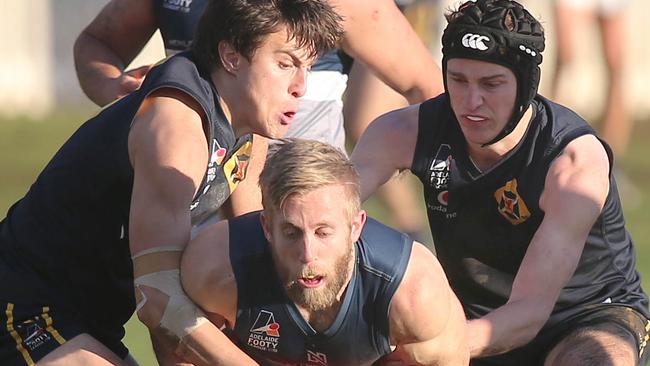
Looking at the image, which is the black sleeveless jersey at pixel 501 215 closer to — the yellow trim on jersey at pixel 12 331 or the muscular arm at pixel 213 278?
the muscular arm at pixel 213 278

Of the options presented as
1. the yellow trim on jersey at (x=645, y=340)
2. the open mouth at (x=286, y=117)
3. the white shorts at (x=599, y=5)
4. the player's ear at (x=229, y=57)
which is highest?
the player's ear at (x=229, y=57)

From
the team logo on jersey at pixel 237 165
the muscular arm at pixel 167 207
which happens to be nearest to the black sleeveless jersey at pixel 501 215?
the team logo on jersey at pixel 237 165

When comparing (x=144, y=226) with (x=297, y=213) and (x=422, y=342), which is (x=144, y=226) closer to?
(x=297, y=213)

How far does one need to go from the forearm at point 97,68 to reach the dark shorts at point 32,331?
133cm

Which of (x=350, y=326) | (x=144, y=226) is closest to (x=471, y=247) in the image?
(x=350, y=326)

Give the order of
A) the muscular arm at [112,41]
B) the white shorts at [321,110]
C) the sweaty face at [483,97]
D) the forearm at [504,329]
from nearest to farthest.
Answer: the forearm at [504,329] < the sweaty face at [483,97] < the muscular arm at [112,41] < the white shorts at [321,110]

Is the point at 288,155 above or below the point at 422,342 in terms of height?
above

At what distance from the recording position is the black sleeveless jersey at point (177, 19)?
643 cm

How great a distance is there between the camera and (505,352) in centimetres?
554

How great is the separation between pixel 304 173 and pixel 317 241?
215 millimetres

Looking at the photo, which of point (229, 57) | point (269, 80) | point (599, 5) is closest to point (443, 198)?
point (269, 80)

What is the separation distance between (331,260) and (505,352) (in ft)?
3.69

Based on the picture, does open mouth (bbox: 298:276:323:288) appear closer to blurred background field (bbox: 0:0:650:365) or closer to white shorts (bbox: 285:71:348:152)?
white shorts (bbox: 285:71:348:152)

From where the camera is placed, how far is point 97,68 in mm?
6383
